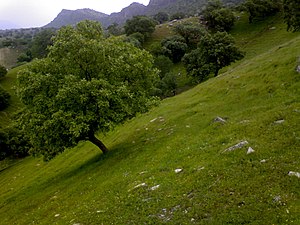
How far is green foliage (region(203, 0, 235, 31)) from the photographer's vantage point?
133 metres

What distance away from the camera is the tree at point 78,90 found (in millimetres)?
32228

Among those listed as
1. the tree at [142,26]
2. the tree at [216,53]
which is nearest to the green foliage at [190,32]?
the tree at [142,26]

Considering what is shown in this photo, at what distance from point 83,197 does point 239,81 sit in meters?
28.5

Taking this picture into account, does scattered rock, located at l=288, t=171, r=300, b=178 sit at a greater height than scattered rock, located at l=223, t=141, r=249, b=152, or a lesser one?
lesser

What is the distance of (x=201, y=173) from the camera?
2039 cm

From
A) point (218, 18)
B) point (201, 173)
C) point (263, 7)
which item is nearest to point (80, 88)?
point (201, 173)

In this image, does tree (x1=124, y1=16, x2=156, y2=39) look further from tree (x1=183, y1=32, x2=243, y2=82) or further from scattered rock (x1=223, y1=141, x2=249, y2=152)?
scattered rock (x1=223, y1=141, x2=249, y2=152)

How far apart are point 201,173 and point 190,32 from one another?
124008 millimetres

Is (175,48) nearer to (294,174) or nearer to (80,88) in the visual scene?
(80,88)

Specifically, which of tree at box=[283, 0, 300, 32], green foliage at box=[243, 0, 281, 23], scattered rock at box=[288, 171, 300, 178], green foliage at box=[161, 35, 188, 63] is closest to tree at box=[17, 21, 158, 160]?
scattered rock at box=[288, 171, 300, 178]

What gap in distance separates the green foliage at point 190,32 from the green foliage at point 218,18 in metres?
6.67

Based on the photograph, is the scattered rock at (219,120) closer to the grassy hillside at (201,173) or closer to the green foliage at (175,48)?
the grassy hillside at (201,173)

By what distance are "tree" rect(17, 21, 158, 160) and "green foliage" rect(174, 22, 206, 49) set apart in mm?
102008

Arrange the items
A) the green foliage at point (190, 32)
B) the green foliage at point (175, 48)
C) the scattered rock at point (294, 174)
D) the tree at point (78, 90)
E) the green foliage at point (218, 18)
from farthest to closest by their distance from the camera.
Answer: the green foliage at point (190, 32) < the green foliage at point (218, 18) < the green foliage at point (175, 48) < the tree at point (78, 90) < the scattered rock at point (294, 174)
